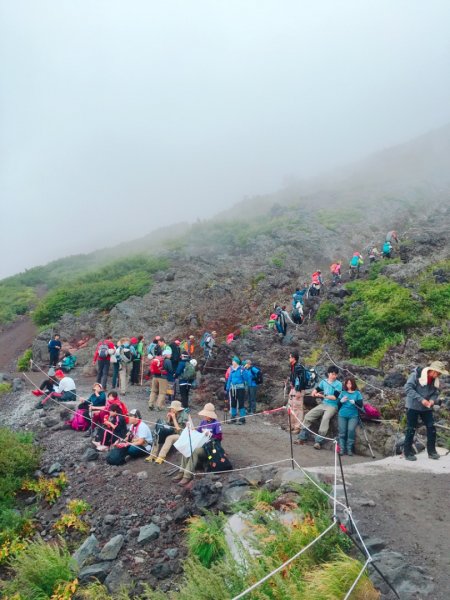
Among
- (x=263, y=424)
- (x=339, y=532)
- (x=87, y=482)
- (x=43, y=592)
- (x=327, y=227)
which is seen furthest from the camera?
(x=327, y=227)

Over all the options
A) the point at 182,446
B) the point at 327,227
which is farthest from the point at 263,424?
the point at 327,227

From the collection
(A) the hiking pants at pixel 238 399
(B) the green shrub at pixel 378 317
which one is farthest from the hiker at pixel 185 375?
(B) the green shrub at pixel 378 317

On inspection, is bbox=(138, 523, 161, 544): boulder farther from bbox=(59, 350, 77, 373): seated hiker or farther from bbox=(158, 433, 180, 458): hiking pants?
bbox=(59, 350, 77, 373): seated hiker

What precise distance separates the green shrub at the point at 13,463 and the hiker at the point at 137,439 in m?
2.50

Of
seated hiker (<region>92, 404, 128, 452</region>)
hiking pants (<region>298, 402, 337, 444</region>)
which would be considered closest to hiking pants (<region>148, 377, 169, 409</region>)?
seated hiker (<region>92, 404, 128, 452</region>)

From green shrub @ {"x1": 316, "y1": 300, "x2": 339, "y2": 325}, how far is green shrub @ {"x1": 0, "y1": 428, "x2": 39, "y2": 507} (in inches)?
518

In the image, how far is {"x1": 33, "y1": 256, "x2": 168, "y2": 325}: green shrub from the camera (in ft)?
94.8

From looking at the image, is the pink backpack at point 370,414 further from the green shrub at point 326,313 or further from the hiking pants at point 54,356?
the hiking pants at point 54,356

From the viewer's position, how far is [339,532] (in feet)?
20.3

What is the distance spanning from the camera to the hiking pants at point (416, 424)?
887 centimetres

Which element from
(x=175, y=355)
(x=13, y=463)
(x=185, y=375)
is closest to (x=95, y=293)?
(x=175, y=355)

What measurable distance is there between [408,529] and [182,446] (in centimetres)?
456

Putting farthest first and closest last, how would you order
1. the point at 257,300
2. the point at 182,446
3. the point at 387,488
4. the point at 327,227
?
the point at 327,227, the point at 257,300, the point at 182,446, the point at 387,488

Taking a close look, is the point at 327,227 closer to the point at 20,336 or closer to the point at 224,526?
the point at 20,336
